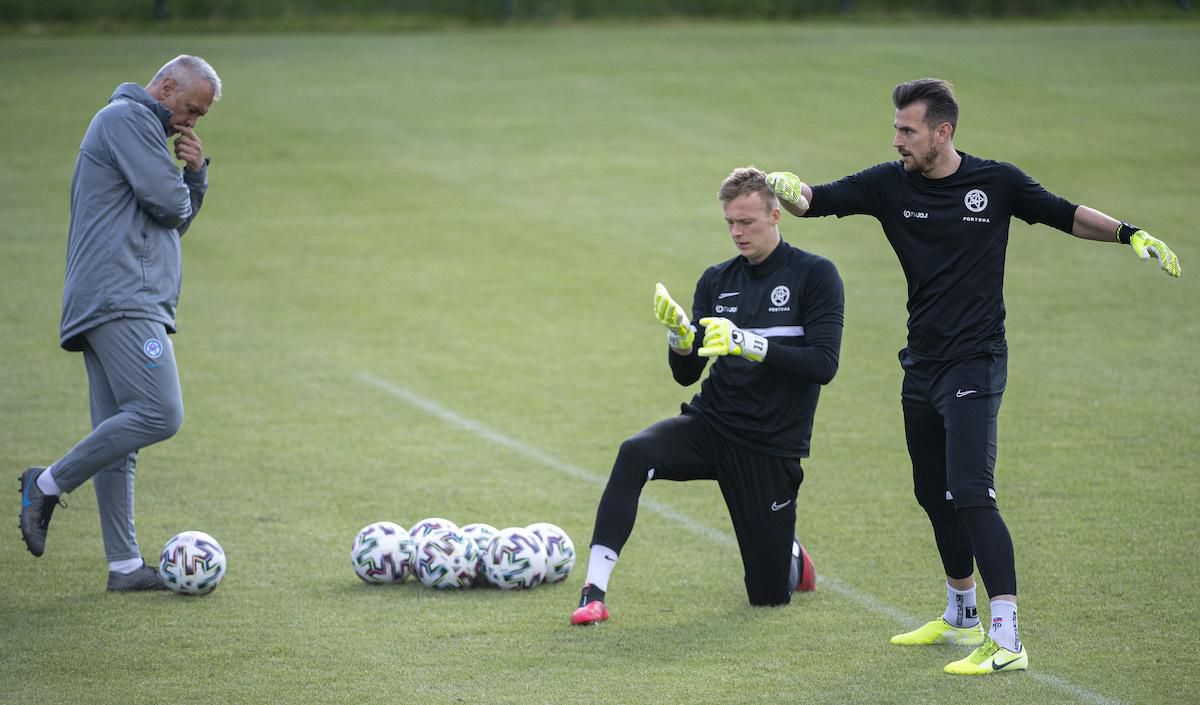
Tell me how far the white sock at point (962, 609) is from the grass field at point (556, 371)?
29 cm

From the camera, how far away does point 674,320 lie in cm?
697

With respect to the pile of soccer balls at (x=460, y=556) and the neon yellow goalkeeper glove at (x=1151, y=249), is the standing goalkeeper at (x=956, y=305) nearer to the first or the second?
the neon yellow goalkeeper glove at (x=1151, y=249)

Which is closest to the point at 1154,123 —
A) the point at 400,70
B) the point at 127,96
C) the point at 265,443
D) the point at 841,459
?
the point at 400,70

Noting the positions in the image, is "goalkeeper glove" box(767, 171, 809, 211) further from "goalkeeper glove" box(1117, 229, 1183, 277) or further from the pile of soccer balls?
the pile of soccer balls

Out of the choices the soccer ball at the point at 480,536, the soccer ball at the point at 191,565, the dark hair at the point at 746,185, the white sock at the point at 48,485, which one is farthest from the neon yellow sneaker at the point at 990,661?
the white sock at the point at 48,485

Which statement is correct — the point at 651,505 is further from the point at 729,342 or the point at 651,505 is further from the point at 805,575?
the point at 729,342

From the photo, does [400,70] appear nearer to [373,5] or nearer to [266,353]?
[373,5]

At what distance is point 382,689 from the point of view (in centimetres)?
636

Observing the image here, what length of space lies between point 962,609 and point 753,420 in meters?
1.39

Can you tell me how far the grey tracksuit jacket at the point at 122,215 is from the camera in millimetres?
7348

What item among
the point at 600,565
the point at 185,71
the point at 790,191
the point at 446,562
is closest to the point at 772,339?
the point at 790,191

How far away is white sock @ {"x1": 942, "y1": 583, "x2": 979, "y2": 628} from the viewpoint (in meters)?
7.00

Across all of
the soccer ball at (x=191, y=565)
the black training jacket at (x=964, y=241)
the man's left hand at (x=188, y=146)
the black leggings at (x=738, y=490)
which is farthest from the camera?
the man's left hand at (x=188, y=146)

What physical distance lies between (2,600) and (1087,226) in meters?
5.70
